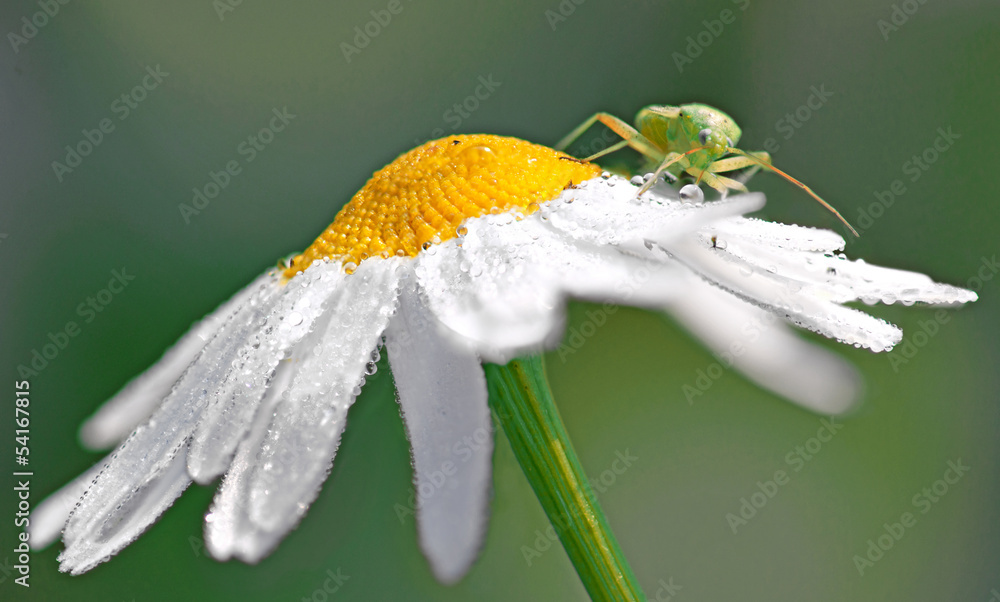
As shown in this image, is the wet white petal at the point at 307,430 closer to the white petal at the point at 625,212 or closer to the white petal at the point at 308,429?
the white petal at the point at 308,429

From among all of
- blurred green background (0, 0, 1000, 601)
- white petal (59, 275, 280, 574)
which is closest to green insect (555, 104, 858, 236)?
white petal (59, 275, 280, 574)

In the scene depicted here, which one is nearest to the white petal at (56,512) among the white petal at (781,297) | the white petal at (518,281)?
the white petal at (518,281)

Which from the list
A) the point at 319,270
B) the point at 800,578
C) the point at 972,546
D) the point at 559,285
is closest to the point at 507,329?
the point at 559,285

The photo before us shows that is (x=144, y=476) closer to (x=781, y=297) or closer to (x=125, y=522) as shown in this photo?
(x=125, y=522)

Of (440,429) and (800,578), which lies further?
(800,578)

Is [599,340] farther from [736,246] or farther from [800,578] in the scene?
[736,246]

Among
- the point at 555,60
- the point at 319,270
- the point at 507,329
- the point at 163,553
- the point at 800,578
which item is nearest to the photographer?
the point at 507,329
